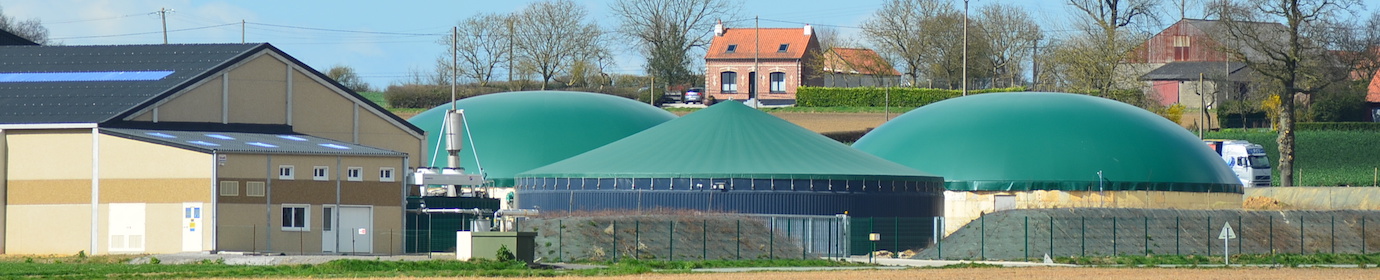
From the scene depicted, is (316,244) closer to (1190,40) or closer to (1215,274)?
(1215,274)

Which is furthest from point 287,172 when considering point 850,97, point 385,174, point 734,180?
point 850,97

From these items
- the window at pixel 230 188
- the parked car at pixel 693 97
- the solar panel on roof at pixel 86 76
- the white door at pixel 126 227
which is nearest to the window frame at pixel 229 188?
the window at pixel 230 188

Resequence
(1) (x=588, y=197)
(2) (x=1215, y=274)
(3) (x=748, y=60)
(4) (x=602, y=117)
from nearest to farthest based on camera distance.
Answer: (2) (x=1215, y=274)
(1) (x=588, y=197)
(4) (x=602, y=117)
(3) (x=748, y=60)

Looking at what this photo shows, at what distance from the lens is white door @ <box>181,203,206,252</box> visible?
46.5m

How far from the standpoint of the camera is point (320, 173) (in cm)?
4962

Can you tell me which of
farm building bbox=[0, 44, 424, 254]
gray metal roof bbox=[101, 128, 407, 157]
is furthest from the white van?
gray metal roof bbox=[101, 128, 407, 157]

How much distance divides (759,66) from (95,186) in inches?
3169

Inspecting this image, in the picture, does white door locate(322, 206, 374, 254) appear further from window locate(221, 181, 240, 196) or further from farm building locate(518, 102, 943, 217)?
farm building locate(518, 102, 943, 217)

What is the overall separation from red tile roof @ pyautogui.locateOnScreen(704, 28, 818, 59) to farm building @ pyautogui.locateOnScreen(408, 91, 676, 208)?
170 feet

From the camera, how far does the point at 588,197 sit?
56.3 metres

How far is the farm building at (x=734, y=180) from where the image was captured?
54.8 meters

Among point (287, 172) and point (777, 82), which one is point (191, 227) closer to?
point (287, 172)

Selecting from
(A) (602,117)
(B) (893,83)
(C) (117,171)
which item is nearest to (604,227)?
(C) (117,171)

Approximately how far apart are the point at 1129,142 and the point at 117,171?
35.8m
